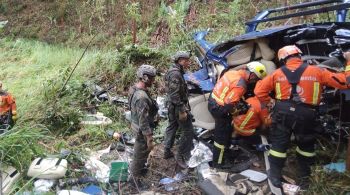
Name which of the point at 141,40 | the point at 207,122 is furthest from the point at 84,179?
the point at 141,40

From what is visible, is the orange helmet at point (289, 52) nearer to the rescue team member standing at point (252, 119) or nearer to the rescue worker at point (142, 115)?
the rescue team member standing at point (252, 119)

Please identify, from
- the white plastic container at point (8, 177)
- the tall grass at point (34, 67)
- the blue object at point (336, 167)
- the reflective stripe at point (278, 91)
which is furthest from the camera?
the tall grass at point (34, 67)

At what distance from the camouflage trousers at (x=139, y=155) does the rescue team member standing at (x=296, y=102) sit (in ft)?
5.21

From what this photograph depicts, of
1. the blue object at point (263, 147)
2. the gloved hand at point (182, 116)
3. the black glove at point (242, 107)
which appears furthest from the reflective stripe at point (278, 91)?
the gloved hand at point (182, 116)

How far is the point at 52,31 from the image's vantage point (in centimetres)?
1380

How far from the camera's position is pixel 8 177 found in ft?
14.7

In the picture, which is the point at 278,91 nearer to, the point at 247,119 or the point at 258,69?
the point at 258,69

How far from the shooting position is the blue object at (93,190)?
493 centimetres

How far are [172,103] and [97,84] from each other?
349 cm

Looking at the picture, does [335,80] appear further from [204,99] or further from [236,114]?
[204,99]

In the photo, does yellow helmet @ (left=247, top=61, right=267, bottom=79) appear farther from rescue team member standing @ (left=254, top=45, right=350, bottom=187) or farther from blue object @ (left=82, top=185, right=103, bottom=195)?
blue object @ (left=82, top=185, right=103, bottom=195)

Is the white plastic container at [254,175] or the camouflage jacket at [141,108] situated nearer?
the white plastic container at [254,175]

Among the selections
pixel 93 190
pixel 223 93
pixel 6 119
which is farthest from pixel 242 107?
pixel 6 119

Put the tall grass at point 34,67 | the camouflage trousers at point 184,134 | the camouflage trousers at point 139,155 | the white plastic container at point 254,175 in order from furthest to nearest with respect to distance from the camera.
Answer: the tall grass at point 34,67 < the camouflage trousers at point 184,134 < the camouflage trousers at point 139,155 < the white plastic container at point 254,175
